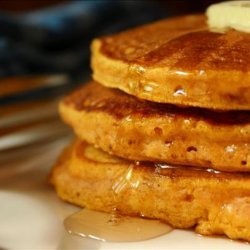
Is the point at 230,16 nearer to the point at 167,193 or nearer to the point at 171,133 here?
the point at 171,133

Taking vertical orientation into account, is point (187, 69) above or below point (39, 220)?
above

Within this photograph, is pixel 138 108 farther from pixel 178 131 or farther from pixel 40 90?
pixel 40 90

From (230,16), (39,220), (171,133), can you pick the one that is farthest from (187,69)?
(39,220)

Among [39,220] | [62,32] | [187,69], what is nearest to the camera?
[187,69]

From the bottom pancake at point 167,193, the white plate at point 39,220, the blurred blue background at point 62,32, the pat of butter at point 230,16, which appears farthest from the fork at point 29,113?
the pat of butter at point 230,16

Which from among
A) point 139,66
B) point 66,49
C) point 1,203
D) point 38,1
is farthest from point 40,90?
point 38,1

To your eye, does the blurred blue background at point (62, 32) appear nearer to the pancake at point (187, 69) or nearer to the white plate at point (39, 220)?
the white plate at point (39, 220)
